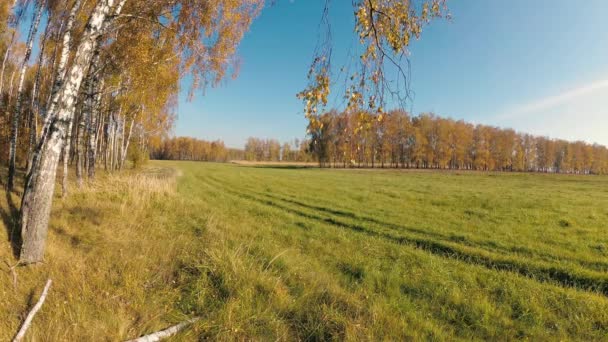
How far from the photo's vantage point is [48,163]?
456cm

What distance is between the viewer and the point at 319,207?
46.9 ft

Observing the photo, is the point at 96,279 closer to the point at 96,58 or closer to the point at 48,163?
the point at 48,163

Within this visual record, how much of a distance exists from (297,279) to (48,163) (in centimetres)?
456

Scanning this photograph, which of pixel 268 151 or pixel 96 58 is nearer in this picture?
pixel 96 58

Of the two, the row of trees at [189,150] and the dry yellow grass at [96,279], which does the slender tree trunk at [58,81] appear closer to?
the dry yellow grass at [96,279]

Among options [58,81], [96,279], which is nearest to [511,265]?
[96,279]

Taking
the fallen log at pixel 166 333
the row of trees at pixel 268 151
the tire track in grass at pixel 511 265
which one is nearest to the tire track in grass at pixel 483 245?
the tire track in grass at pixel 511 265

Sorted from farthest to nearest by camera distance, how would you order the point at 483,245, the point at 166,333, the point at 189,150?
the point at 189,150 → the point at 483,245 → the point at 166,333

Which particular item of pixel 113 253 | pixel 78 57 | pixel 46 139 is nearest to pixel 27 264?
pixel 113 253

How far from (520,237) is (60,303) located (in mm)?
11583

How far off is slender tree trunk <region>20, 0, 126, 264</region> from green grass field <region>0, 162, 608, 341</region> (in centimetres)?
38

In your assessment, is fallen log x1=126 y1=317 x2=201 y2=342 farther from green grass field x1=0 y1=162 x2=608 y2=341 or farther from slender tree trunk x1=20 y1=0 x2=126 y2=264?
slender tree trunk x1=20 y1=0 x2=126 y2=264

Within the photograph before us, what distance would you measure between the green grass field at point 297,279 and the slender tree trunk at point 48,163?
1.24 ft

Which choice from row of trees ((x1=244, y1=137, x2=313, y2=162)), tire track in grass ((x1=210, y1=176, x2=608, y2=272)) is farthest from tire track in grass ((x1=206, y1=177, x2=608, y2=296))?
row of trees ((x1=244, y1=137, x2=313, y2=162))
